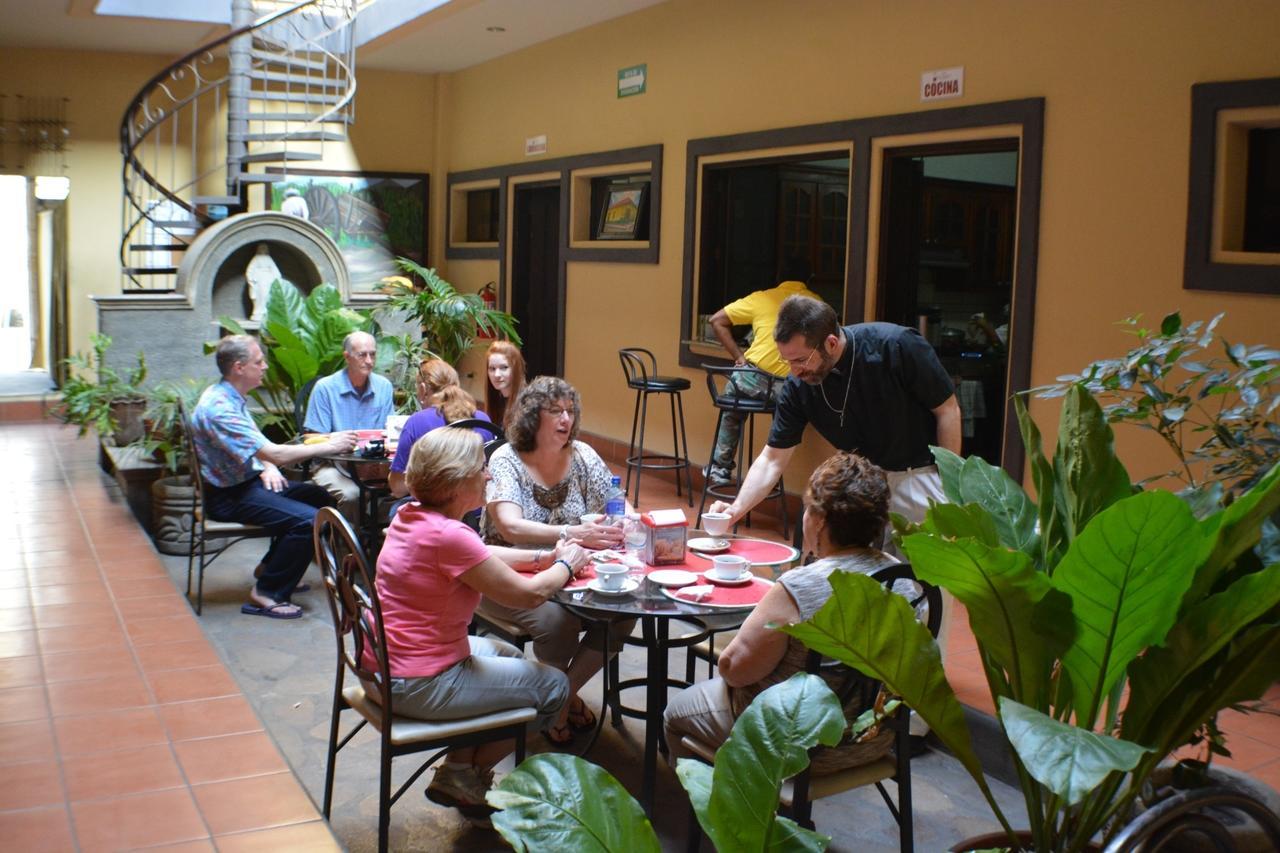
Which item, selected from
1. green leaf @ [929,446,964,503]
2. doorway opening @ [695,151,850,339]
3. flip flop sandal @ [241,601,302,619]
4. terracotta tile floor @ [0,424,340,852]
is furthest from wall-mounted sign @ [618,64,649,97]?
green leaf @ [929,446,964,503]

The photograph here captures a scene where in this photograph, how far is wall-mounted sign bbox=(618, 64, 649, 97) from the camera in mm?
8617

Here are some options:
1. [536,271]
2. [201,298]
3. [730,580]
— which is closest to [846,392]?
[730,580]

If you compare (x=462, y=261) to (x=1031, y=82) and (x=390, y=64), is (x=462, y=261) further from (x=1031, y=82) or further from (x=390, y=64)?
(x=1031, y=82)

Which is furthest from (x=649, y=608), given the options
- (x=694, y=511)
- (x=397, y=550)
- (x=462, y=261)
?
(x=462, y=261)

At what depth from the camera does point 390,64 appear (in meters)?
11.8

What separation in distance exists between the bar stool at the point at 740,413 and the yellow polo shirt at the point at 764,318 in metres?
0.13

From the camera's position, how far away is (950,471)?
80.2 inches

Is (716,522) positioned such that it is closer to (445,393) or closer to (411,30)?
(445,393)

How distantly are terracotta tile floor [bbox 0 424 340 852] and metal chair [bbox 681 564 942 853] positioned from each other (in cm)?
122

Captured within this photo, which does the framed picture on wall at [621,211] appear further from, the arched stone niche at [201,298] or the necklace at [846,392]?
the necklace at [846,392]

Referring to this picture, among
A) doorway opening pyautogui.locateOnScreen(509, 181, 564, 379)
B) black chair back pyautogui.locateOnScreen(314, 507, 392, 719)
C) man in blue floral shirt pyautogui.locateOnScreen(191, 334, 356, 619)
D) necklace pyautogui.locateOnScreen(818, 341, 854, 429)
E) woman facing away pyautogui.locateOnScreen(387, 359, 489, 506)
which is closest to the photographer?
black chair back pyautogui.locateOnScreen(314, 507, 392, 719)

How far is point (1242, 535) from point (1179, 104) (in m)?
3.85

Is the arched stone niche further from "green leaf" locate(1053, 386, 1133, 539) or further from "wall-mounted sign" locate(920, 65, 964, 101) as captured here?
"green leaf" locate(1053, 386, 1133, 539)

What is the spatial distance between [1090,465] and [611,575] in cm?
170
